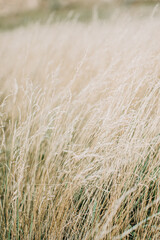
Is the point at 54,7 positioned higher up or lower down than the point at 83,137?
higher up

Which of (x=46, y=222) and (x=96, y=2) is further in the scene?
(x=96, y=2)

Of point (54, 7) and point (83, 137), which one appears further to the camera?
point (54, 7)

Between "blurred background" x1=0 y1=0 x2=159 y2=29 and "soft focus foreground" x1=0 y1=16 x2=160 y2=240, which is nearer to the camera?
"soft focus foreground" x1=0 y1=16 x2=160 y2=240

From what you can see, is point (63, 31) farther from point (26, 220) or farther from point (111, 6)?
point (111, 6)

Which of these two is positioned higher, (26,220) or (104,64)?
(104,64)

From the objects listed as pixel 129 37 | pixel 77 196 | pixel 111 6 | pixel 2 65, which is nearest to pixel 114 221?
pixel 77 196

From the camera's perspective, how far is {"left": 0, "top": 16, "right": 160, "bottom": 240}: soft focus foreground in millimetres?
911

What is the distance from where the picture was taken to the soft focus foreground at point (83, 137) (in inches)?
35.9

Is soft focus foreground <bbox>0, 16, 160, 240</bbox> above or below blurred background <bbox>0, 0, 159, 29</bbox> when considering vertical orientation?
below

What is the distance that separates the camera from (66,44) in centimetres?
342

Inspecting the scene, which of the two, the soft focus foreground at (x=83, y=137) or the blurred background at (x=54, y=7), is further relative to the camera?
the blurred background at (x=54, y=7)

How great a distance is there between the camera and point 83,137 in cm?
119

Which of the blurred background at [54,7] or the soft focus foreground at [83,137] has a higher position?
the blurred background at [54,7]

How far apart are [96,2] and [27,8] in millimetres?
8627
